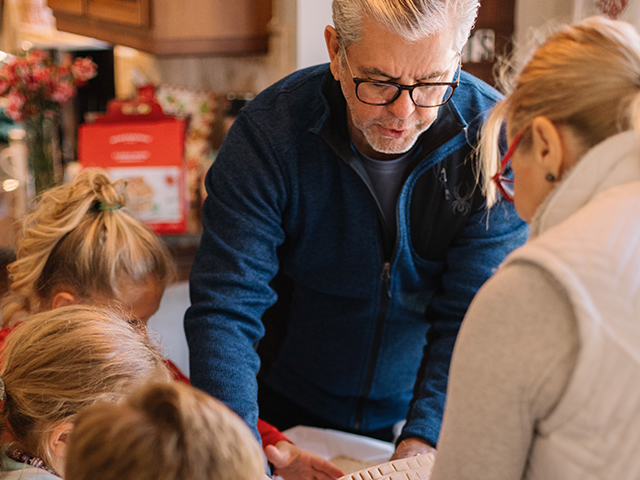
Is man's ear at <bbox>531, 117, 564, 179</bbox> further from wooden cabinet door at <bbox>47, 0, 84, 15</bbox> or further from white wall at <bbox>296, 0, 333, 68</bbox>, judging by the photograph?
wooden cabinet door at <bbox>47, 0, 84, 15</bbox>

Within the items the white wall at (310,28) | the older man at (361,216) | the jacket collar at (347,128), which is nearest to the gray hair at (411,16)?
the older man at (361,216)

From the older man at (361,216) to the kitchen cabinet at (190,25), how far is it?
1.18m

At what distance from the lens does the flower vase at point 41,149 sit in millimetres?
2244

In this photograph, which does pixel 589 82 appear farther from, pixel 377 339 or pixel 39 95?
pixel 39 95

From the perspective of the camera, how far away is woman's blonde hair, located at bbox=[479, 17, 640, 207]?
640 millimetres

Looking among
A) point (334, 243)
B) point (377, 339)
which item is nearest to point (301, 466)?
point (377, 339)

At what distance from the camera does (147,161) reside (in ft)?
6.75

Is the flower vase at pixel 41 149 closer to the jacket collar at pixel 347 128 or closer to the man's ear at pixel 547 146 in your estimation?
the jacket collar at pixel 347 128

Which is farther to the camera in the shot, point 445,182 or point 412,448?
point 445,182

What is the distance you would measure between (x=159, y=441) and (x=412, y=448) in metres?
0.64

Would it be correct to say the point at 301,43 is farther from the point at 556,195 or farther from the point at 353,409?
the point at 556,195

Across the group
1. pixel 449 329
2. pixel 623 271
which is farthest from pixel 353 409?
pixel 623 271

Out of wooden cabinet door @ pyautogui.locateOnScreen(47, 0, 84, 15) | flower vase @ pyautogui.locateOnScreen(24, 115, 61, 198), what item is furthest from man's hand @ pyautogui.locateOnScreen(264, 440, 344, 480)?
wooden cabinet door @ pyautogui.locateOnScreen(47, 0, 84, 15)

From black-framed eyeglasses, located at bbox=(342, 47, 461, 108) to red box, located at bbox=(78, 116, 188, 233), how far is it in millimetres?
1105
